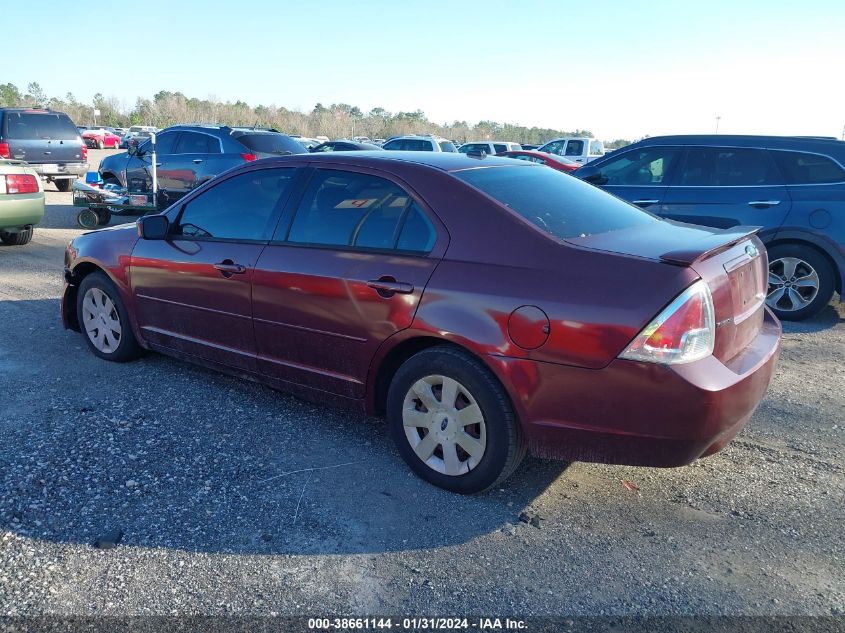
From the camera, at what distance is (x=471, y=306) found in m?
3.14

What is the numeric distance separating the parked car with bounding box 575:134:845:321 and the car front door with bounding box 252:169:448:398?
4292 mm

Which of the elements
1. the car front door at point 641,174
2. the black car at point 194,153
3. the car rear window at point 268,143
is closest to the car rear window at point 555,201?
the car front door at point 641,174

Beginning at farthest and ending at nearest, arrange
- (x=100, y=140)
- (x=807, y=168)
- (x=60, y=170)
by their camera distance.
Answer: (x=100, y=140), (x=60, y=170), (x=807, y=168)

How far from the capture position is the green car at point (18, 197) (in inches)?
356

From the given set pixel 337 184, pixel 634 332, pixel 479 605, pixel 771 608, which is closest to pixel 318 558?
pixel 479 605

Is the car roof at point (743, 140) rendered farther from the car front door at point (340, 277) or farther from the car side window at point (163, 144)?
the car side window at point (163, 144)

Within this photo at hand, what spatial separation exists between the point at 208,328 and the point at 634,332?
2730mm

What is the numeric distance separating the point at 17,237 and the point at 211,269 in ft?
24.6

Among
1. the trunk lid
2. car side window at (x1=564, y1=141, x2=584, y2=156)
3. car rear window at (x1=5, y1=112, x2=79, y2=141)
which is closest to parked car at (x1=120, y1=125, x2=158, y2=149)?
car rear window at (x1=5, y1=112, x2=79, y2=141)

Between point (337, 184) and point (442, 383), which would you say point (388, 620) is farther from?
point (337, 184)

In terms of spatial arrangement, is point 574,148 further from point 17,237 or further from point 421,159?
point 421,159

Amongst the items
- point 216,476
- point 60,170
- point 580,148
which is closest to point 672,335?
point 216,476

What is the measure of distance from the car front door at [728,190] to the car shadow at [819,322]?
3.24 ft

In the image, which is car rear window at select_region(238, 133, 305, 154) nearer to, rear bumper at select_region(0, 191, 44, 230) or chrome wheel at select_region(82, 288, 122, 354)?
rear bumper at select_region(0, 191, 44, 230)
